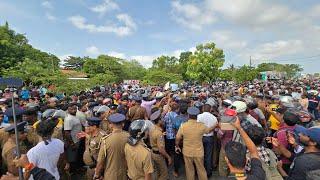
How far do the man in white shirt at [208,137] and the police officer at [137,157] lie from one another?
8.41 feet

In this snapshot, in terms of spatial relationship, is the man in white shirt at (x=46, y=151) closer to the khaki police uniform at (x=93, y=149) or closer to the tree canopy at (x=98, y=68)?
the khaki police uniform at (x=93, y=149)

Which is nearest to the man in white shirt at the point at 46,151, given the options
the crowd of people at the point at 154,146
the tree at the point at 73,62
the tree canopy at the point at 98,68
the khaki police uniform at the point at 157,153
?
the crowd of people at the point at 154,146

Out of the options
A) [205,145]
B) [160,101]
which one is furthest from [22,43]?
[205,145]

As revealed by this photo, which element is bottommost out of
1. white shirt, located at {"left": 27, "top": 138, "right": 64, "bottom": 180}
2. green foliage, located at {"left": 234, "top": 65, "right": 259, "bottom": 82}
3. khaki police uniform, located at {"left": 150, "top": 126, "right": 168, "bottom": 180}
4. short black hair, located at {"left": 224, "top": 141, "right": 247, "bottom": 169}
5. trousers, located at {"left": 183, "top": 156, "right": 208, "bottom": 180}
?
trousers, located at {"left": 183, "top": 156, "right": 208, "bottom": 180}

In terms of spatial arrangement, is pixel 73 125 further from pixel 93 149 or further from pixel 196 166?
pixel 196 166

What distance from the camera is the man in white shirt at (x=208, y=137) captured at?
6.45 metres

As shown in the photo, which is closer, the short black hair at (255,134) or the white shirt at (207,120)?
the short black hair at (255,134)

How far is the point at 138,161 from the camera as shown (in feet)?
13.2

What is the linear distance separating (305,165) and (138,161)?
214 cm

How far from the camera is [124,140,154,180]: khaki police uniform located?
157 inches

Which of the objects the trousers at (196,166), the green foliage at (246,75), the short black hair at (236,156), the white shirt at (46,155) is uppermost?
the green foliage at (246,75)

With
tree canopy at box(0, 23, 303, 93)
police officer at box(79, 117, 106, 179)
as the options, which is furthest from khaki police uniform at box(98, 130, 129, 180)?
tree canopy at box(0, 23, 303, 93)

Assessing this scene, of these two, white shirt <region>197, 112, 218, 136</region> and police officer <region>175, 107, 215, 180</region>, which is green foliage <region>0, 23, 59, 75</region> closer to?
white shirt <region>197, 112, 218, 136</region>

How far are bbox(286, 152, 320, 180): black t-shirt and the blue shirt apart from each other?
144 inches
